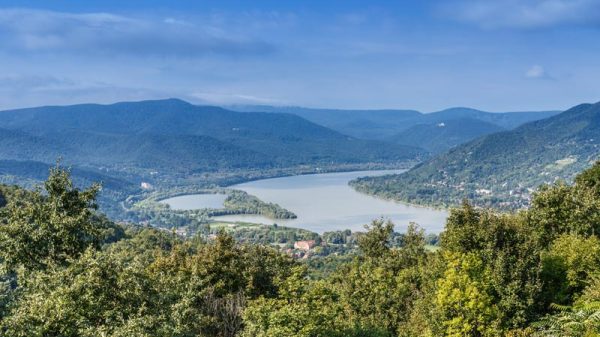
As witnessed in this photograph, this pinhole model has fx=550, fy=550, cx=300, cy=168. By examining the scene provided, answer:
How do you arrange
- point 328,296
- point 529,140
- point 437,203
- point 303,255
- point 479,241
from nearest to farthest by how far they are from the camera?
point 328,296 → point 479,241 → point 303,255 → point 437,203 → point 529,140

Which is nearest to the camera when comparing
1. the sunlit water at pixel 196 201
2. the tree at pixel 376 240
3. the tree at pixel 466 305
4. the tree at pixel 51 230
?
the tree at pixel 51 230

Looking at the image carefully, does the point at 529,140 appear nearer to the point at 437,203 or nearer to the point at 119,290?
the point at 437,203

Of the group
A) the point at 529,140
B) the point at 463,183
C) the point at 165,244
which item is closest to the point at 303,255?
the point at 165,244

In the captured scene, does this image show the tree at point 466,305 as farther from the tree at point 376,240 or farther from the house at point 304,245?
the house at point 304,245

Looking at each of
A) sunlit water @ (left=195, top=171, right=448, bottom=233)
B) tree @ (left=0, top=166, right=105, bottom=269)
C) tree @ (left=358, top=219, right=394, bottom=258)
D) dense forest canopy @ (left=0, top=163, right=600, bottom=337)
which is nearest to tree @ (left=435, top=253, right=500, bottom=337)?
dense forest canopy @ (left=0, top=163, right=600, bottom=337)

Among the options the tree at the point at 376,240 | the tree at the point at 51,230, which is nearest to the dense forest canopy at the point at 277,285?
the tree at the point at 51,230

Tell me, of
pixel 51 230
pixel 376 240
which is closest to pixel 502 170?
pixel 376 240

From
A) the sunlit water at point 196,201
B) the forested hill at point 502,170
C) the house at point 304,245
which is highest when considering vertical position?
the forested hill at point 502,170
